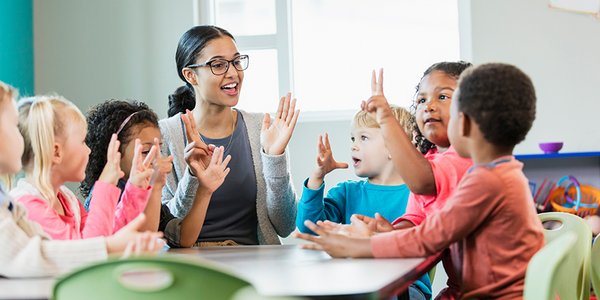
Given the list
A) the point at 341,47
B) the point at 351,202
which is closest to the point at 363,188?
the point at 351,202

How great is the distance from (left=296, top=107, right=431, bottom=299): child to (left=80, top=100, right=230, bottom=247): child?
308 mm

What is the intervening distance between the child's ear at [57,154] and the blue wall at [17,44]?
2791 millimetres

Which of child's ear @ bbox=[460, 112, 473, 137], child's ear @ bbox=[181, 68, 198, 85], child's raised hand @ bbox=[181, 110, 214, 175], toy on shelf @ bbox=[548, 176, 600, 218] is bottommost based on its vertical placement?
toy on shelf @ bbox=[548, 176, 600, 218]

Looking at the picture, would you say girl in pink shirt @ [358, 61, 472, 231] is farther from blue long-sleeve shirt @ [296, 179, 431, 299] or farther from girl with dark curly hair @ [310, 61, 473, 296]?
blue long-sleeve shirt @ [296, 179, 431, 299]

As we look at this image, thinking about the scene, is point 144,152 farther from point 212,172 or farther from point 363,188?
point 363,188

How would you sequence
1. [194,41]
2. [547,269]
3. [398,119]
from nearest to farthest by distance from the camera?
[547,269] < [194,41] < [398,119]

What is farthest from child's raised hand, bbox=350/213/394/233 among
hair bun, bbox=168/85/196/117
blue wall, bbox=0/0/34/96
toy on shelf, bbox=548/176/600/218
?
blue wall, bbox=0/0/34/96

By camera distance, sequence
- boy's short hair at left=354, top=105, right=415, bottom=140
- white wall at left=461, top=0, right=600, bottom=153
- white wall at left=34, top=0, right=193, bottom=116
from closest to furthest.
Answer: boy's short hair at left=354, top=105, right=415, bottom=140
white wall at left=461, top=0, right=600, bottom=153
white wall at left=34, top=0, right=193, bottom=116

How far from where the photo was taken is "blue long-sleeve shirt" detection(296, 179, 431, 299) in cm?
276

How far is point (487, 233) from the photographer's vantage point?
72.6 inches

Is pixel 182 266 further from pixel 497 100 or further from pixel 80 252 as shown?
pixel 497 100

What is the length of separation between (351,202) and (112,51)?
2.88 metres

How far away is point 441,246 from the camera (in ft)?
6.03

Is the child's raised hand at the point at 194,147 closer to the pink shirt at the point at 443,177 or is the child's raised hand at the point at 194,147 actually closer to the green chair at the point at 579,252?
the pink shirt at the point at 443,177
